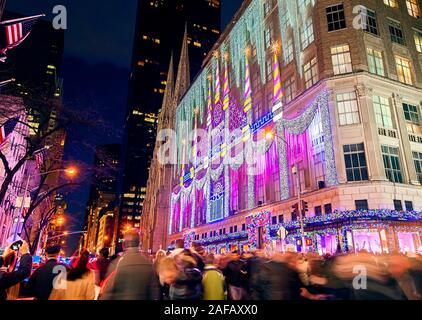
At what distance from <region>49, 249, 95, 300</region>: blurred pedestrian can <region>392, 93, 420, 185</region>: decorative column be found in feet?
89.4

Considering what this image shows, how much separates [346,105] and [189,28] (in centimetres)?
14413

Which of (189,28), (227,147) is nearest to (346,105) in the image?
(227,147)

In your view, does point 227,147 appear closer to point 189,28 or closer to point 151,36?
point 189,28

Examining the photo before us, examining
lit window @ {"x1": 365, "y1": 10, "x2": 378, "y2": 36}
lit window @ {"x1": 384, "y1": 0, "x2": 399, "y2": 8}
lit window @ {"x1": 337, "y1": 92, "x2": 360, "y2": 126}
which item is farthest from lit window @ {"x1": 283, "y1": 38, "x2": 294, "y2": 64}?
lit window @ {"x1": 384, "y1": 0, "x2": 399, "y2": 8}

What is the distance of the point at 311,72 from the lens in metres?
29.6

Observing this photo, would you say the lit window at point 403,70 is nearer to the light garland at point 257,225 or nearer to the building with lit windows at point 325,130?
the building with lit windows at point 325,130

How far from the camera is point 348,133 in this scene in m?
25.3

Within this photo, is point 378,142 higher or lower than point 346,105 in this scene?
lower

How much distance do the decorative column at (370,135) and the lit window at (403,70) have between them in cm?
648

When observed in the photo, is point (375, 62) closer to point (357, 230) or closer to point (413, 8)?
point (413, 8)

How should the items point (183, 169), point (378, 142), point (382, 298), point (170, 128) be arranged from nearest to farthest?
1. point (382, 298)
2. point (378, 142)
3. point (183, 169)
4. point (170, 128)

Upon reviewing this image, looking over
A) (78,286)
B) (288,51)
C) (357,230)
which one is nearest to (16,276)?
(78,286)

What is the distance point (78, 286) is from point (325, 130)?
81.9 feet

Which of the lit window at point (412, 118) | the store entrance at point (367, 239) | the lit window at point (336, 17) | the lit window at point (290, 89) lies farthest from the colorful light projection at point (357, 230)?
the lit window at point (336, 17)
